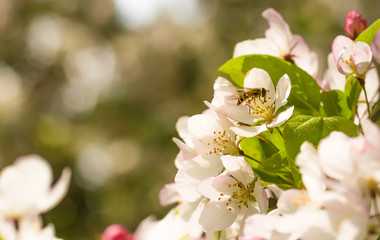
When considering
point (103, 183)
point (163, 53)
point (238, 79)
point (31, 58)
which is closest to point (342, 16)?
point (163, 53)

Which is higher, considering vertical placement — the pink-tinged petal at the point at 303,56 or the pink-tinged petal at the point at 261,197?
the pink-tinged petal at the point at 303,56

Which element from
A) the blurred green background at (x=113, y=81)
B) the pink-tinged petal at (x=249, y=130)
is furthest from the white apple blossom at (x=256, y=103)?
the blurred green background at (x=113, y=81)

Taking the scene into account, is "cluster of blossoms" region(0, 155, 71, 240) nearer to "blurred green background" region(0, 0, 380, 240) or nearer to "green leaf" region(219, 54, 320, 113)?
"green leaf" region(219, 54, 320, 113)

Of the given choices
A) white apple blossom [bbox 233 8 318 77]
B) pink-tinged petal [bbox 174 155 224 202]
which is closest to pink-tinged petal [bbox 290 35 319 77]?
white apple blossom [bbox 233 8 318 77]

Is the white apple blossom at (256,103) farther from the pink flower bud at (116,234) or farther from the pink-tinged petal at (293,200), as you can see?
the pink flower bud at (116,234)

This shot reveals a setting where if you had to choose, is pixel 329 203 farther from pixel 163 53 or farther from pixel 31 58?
pixel 31 58

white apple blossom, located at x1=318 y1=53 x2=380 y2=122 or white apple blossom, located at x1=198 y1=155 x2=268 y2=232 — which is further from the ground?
white apple blossom, located at x1=318 y1=53 x2=380 y2=122

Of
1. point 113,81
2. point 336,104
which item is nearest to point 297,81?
point 336,104
